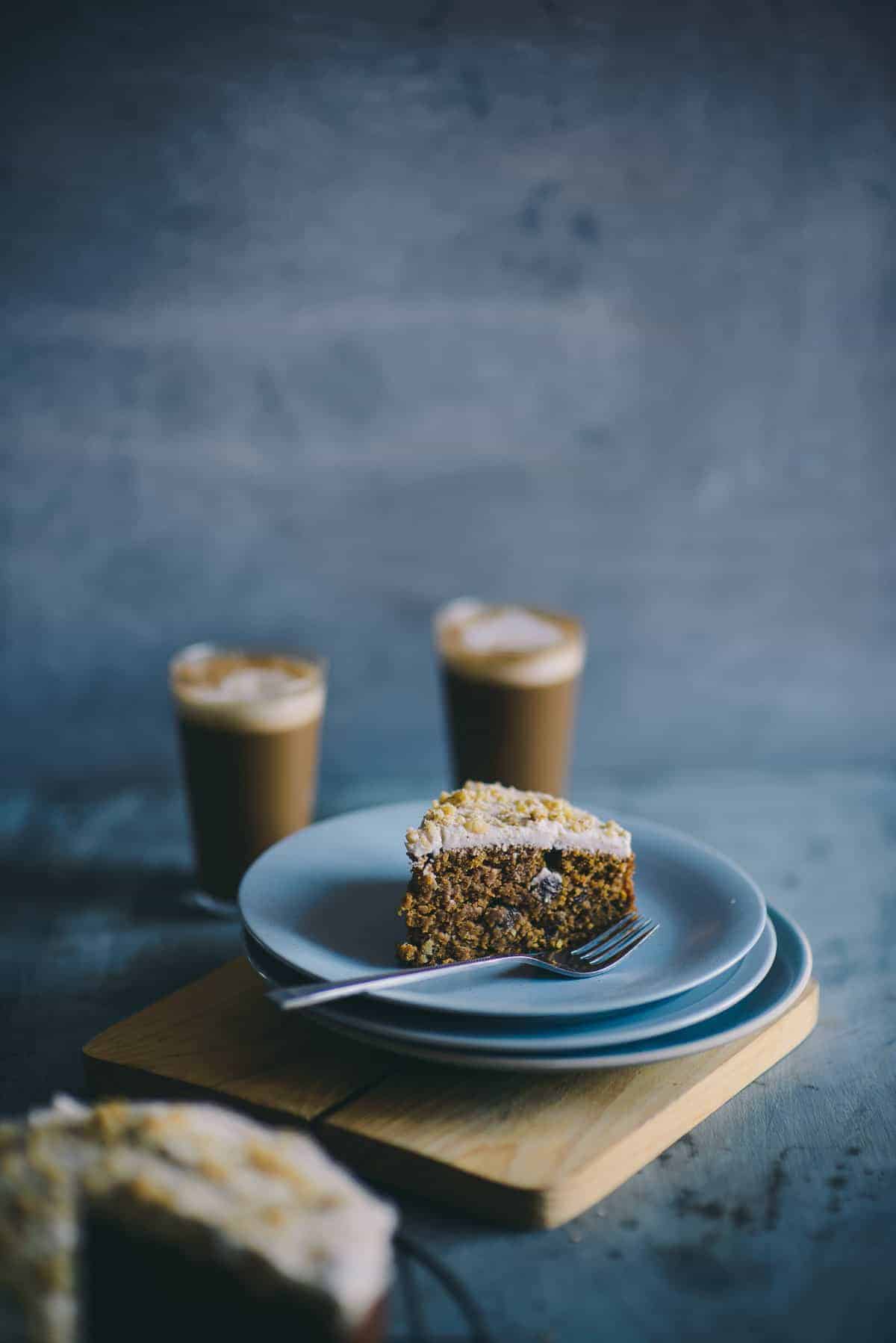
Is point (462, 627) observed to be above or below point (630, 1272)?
above

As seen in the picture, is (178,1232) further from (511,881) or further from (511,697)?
(511,697)

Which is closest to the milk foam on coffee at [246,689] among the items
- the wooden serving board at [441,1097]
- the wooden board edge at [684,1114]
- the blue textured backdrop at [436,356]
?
the blue textured backdrop at [436,356]

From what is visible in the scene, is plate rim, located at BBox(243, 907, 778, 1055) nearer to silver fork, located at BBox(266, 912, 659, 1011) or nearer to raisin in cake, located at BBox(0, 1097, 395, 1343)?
silver fork, located at BBox(266, 912, 659, 1011)

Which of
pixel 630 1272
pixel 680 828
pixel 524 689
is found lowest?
pixel 680 828

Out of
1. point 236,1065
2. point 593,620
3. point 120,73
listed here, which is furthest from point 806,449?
point 236,1065

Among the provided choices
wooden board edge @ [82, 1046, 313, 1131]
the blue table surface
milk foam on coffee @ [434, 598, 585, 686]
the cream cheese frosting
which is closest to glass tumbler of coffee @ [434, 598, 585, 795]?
milk foam on coffee @ [434, 598, 585, 686]

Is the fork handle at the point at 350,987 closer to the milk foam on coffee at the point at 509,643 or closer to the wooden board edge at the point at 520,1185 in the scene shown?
the wooden board edge at the point at 520,1185

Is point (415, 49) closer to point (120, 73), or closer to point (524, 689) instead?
point (120, 73)
